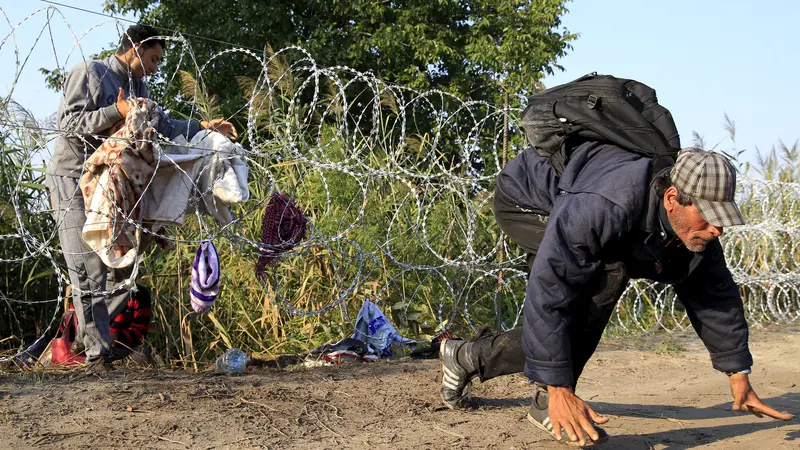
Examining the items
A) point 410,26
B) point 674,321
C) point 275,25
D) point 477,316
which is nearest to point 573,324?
point 477,316

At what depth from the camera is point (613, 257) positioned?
3238 millimetres

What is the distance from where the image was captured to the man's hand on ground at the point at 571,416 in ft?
9.30

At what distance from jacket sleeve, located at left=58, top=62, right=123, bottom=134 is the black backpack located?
7.53ft

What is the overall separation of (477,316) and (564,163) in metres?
3.73

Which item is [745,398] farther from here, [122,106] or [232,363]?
[122,106]

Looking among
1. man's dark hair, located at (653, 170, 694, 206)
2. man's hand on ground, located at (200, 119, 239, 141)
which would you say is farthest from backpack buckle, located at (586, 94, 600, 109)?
man's hand on ground, located at (200, 119, 239, 141)

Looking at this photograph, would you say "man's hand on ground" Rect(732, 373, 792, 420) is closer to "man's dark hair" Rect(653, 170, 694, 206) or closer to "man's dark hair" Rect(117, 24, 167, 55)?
"man's dark hair" Rect(653, 170, 694, 206)

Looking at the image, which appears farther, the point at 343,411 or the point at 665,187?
the point at 343,411

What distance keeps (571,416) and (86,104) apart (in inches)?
124

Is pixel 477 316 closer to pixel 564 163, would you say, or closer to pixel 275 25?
pixel 564 163

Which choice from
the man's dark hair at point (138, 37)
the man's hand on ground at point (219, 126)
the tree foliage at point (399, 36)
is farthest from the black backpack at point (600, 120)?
the tree foliage at point (399, 36)

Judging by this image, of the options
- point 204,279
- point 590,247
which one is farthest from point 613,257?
point 204,279

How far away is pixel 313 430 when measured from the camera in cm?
384

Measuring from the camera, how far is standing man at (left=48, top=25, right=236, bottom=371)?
4.62m
